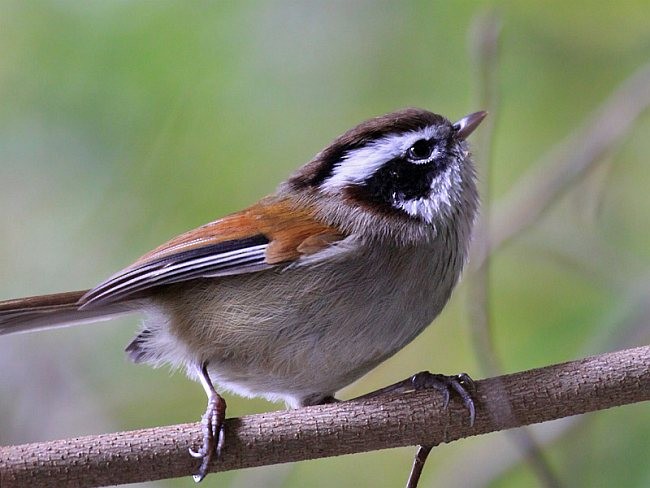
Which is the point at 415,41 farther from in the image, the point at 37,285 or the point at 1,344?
the point at 1,344

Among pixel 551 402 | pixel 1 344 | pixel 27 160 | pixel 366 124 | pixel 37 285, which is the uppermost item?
pixel 366 124

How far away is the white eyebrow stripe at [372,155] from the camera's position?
119 inches

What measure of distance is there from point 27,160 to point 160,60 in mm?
805

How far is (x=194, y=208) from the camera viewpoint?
170 inches

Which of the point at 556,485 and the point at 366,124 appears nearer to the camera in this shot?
the point at 556,485

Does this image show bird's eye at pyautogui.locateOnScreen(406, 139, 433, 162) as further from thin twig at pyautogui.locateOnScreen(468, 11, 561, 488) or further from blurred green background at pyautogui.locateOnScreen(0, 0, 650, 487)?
blurred green background at pyautogui.locateOnScreen(0, 0, 650, 487)

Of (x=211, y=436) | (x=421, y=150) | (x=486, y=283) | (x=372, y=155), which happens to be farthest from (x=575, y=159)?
(x=211, y=436)

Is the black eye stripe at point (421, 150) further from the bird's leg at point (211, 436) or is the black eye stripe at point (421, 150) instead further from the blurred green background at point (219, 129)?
the blurred green background at point (219, 129)

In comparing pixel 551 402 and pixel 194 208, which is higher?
pixel 551 402

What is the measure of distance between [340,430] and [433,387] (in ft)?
1.12

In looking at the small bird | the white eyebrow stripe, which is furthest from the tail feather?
the white eyebrow stripe

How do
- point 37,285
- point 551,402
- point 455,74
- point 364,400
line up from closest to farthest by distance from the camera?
1. point 551,402
2. point 364,400
3. point 37,285
4. point 455,74

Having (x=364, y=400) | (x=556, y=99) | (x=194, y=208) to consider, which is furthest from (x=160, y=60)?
(x=364, y=400)

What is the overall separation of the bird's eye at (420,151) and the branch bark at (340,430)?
895mm
